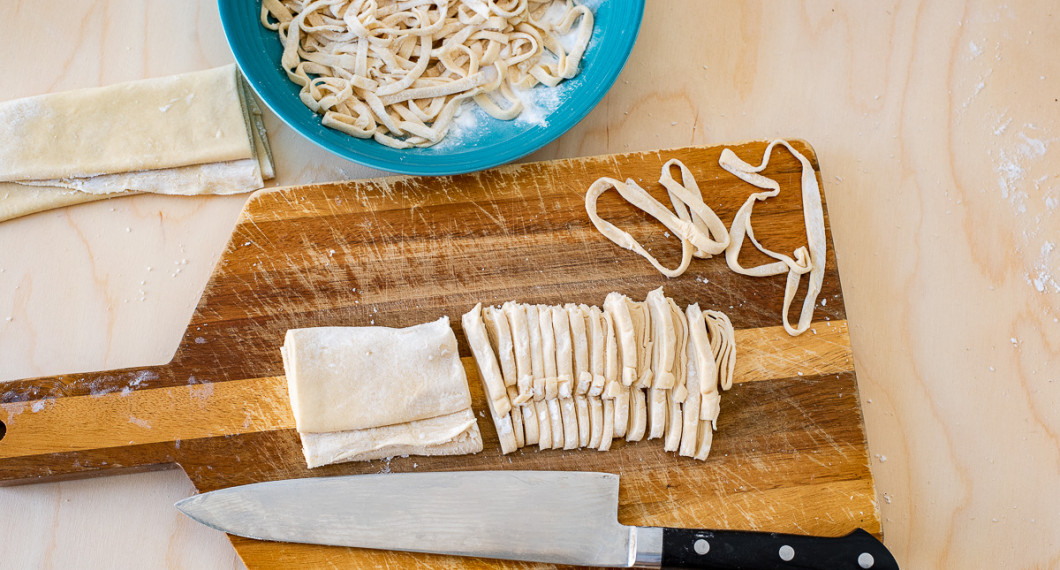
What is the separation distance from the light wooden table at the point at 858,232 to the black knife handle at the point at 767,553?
38cm

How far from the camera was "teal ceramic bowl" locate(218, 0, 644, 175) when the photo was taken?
7.56ft

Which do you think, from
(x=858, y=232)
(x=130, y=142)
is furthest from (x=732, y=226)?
(x=130, y=142)

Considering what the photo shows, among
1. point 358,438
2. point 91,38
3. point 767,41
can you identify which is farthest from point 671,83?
point 91,38

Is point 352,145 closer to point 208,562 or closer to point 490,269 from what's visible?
point 490,269

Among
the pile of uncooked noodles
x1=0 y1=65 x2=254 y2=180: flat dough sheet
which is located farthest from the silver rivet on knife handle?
x1=0 y1=65 x2=254 y2=180: flat dough sheet

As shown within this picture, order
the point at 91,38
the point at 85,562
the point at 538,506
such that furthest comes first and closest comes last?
the point at 91,38, the point at 85,562, the point at 538,506

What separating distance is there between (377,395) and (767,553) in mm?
1231

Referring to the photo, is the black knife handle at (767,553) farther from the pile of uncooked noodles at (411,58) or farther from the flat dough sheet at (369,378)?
the pile of uncooked noodles at (411,58)

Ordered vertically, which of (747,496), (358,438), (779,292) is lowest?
(358,438)

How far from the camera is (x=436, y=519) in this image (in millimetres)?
2199

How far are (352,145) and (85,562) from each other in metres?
1.59

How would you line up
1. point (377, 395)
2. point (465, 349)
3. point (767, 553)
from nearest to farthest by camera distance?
1. point (767, 553)
2. point (377, 395)
3. point (465, 349)

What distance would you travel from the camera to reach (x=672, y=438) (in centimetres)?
231

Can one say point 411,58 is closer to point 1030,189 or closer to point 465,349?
point 465,349
